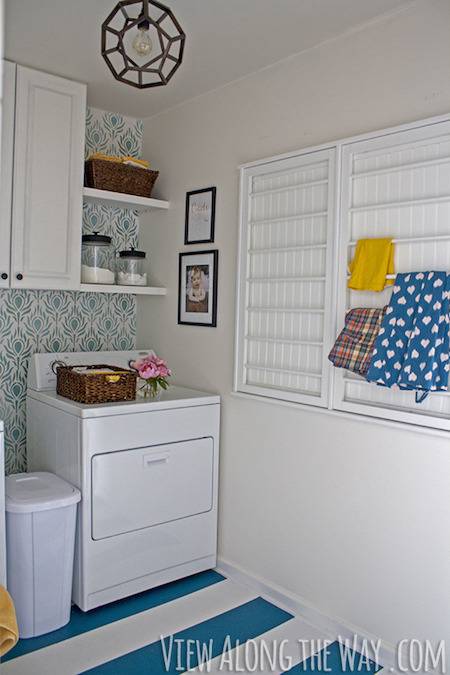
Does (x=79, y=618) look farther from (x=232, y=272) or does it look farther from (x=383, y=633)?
(x=232, y=272)

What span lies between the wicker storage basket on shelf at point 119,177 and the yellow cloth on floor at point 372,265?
1.47 meters

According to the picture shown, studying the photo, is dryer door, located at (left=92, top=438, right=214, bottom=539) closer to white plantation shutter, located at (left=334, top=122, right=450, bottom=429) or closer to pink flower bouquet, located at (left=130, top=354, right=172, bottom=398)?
pink flower bouquet, located at (left=130, top=354, right=172, bottom=398)

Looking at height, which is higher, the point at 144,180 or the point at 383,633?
the point at 144,180

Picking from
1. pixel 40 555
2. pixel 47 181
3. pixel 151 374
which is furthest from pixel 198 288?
pixel 40 555

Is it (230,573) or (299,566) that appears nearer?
(299,566)

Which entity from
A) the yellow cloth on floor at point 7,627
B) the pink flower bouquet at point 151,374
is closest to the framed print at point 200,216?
the pink flower bouquet at point 151,374

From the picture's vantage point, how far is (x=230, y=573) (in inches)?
116

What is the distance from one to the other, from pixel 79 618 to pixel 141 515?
497mm

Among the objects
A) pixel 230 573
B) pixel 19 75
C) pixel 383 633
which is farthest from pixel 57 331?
pixel 383 633

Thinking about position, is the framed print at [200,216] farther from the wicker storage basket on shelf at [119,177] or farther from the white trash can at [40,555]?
the white trash can at [40,555]

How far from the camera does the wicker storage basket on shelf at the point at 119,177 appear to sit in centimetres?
313

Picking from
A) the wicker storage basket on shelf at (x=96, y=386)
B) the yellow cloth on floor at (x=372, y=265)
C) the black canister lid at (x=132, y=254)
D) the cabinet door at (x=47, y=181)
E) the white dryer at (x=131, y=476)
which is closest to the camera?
the yellow cloth on floor at (x=372, y=265)

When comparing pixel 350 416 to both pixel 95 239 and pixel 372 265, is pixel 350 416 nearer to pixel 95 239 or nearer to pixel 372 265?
pixel 372 265

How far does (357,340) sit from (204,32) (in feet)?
4.63
